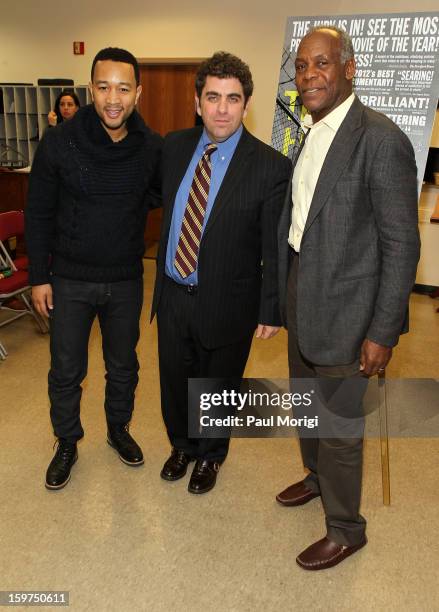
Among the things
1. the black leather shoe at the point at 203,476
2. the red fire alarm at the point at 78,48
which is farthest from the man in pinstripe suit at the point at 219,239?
the red fire alarm at the point at 78,48

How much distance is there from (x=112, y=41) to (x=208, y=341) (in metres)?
5.99

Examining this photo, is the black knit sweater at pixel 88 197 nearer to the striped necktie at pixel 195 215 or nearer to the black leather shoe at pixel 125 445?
the striped necktie at pixel 195 215

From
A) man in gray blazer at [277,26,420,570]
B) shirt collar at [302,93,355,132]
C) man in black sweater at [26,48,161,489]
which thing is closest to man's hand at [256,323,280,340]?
man in gray blazer at [277,26,420,570]

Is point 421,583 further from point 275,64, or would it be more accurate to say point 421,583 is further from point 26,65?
point 26,65

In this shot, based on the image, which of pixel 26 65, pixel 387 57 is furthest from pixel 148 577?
pixel 26 65

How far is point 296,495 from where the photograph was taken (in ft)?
7.89

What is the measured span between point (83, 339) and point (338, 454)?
3.88 ft

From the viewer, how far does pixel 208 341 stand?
85.3 inches

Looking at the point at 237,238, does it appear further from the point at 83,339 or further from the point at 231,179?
the point at 83,339

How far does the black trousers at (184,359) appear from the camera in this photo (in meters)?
2.20

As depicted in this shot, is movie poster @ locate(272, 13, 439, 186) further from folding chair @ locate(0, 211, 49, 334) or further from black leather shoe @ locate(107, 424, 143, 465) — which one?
folding chair @ locate(0, 211, 49, 334)

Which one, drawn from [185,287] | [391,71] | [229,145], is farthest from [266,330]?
[391,71]

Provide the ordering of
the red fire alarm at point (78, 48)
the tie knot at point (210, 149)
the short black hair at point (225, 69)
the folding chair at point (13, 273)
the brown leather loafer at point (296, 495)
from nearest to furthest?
the short black hair at point (225, 69) < the tie knot at point (210, 149) < the brown leather loafer at point (296, 495) < the folding chair at point (13, 273) < the red fire alarm at point (78, 48)

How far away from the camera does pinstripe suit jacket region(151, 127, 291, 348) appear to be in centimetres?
199
